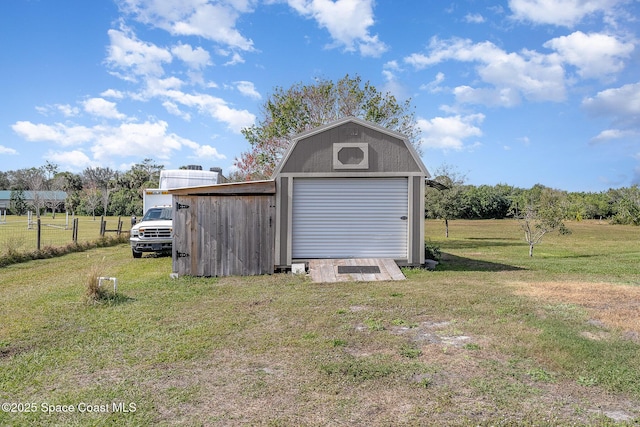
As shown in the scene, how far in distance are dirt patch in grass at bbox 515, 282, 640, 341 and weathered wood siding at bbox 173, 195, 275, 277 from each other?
224 inches

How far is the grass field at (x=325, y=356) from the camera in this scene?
3.48m

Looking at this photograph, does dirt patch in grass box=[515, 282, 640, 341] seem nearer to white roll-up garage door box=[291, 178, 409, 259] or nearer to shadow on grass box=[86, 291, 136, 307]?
white roll-up garage door box=[291, 178, 409, 259]

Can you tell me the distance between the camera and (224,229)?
10641 mm

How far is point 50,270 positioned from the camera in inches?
475

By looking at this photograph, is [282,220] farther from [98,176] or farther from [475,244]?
[98,176]

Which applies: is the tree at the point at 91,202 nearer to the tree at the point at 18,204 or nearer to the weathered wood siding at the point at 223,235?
the tree at the point at 18,204

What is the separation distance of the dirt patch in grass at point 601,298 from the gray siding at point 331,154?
3.99m

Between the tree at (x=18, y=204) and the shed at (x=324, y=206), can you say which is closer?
the shed at (x=324, y=206)

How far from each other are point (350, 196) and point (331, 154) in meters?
1.13

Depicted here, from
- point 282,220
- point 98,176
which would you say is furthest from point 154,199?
point 98,176

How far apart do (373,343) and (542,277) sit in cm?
668

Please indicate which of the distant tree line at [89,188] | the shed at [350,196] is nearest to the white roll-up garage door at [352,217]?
the shed at [350,196]

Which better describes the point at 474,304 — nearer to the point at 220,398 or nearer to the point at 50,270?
the point at 220,398

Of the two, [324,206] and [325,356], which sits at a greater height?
[324,206]
